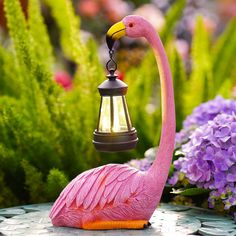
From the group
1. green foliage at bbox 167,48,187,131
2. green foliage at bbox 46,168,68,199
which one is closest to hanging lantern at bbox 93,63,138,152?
green foliage at bbox 46,168,68,199

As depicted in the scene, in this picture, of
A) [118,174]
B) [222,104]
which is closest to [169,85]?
[118,174]

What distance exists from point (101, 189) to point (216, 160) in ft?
1.11

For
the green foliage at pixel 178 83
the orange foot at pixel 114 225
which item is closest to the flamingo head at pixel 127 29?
the orange foot at pixel 114 225

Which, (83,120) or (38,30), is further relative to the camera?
(38,30)

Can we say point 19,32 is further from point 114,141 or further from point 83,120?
point 114,141

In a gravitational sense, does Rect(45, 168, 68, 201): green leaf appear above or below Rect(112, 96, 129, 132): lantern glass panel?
below

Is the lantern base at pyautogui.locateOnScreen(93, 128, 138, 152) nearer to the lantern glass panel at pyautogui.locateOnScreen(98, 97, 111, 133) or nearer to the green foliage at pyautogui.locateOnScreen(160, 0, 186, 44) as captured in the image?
the lantern glass panel at pyautogui.locateOnScreen(98, 97, 111, 133)

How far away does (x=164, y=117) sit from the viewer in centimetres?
181

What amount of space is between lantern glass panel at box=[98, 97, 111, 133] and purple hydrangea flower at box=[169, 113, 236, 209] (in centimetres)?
29

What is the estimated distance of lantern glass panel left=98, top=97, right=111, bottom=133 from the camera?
1.78 metres

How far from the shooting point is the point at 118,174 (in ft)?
5.92

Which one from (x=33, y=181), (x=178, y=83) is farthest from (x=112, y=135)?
(x=178, y=83)

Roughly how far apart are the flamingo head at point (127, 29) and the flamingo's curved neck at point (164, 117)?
0.02 metres

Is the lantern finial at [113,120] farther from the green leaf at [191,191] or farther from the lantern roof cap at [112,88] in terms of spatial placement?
the green leaf at [191,191]
